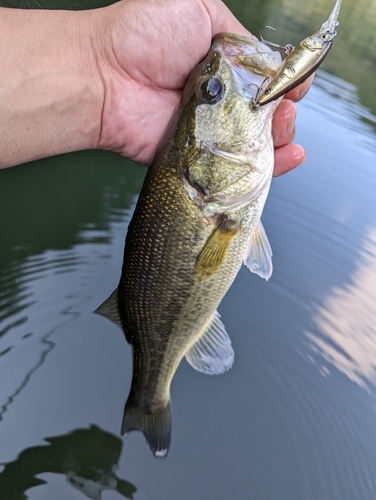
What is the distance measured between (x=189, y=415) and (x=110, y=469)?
628 millimetres

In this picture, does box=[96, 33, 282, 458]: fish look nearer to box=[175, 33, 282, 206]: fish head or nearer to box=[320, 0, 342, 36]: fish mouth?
box=[175, 33, 282, 206]: fish head

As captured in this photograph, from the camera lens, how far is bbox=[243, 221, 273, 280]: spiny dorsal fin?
1964 mm

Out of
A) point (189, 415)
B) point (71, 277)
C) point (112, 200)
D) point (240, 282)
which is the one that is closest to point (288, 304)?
point (240, 282)

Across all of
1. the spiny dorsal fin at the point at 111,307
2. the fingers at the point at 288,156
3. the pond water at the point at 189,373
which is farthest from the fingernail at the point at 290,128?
the pond water at the point at 189,373

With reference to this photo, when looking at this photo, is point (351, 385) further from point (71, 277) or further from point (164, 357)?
point (71, 277)

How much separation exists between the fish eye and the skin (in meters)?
0.32

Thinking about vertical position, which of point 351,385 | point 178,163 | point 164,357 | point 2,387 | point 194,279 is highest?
point 178,163

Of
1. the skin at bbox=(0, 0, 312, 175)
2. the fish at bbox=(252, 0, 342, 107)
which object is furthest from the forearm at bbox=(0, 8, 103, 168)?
the fish at bbox=(252, 0, 342, 107)

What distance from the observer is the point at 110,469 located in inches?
114

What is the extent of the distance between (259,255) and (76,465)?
75.7 inches

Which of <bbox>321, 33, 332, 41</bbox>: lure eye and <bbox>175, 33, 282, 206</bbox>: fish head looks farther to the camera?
<bbox>175, 33, 282, 206</bbox>: fish head

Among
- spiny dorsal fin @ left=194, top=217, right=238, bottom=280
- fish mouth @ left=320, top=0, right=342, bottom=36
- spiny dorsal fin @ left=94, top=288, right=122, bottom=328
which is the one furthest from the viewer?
spiny dorsal fin @ left=94, top=288, right=122, bottom=328

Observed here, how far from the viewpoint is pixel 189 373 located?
339 centimetres

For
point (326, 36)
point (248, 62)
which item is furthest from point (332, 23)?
point (248, 62)
